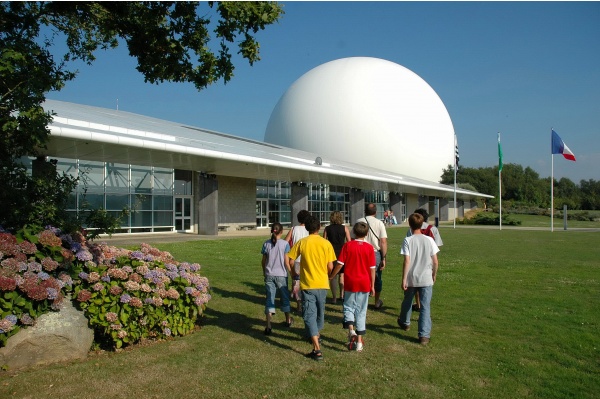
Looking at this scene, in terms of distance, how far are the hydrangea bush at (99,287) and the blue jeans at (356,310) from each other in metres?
1.97

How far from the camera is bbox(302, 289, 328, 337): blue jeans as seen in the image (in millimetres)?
5543

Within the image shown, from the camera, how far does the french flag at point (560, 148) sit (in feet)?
92.1

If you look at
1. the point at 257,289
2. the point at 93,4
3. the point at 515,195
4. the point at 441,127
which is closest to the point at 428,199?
the point at 441,127

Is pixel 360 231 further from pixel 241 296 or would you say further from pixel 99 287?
pixel 241 296

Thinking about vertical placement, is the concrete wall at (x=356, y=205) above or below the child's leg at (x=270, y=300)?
above

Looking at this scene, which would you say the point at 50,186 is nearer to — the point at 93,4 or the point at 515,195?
the point at 93,4

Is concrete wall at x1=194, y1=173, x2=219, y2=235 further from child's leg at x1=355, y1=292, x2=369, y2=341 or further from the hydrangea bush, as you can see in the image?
child's leg at x1=355, y1=292, x2=369, y2=341

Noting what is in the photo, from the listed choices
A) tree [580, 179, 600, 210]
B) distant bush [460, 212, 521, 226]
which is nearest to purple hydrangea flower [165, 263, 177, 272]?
distant bush [460, 212, 521, 226]

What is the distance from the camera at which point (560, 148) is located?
28312mm

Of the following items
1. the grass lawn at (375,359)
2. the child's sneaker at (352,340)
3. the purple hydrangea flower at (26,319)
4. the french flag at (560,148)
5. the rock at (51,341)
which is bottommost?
the grass lawn at (375,359)

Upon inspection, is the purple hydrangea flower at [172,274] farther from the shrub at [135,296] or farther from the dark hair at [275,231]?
the dark hair at [275,231]

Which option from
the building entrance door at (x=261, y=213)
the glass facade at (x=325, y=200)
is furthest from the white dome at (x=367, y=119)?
the building entrance door at (x=261, y=213)

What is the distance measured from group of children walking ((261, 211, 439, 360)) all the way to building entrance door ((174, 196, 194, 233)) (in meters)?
20.1

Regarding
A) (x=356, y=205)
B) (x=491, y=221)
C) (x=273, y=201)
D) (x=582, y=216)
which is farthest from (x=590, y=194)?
(x=273, y=201)
